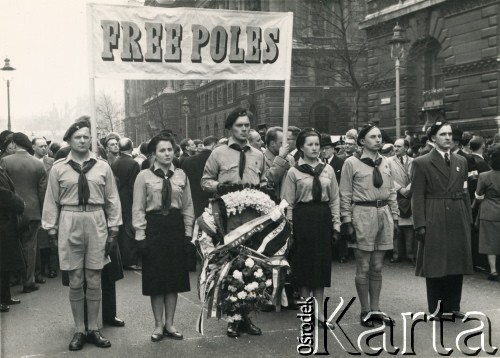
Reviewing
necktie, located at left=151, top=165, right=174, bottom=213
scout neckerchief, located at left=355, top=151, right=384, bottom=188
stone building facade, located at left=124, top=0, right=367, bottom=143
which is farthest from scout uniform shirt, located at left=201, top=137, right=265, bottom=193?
stone building facade, located at left=124, top=0, right=367, bottom=143

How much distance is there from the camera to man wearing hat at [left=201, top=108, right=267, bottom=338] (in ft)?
23.0

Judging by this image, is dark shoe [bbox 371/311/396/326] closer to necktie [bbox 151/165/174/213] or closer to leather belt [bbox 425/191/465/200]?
leather belt [bbox 425/191/465/200]

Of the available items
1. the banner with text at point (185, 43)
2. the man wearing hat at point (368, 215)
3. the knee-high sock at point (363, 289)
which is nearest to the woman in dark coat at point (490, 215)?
the man wearing hat at point (368, 215)

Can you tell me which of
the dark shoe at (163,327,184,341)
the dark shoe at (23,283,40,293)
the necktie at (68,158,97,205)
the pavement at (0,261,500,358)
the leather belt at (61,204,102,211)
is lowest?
the dark shoe at (23,283,40,293)

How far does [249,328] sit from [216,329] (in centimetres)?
46

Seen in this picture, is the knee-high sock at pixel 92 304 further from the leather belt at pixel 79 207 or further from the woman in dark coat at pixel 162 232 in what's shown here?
the leather belt at pixel 79 207

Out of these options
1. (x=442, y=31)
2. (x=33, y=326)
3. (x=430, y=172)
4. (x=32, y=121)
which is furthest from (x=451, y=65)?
(x=32, y=121)

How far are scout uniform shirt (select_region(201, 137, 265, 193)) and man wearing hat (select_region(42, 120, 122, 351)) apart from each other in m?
1.06

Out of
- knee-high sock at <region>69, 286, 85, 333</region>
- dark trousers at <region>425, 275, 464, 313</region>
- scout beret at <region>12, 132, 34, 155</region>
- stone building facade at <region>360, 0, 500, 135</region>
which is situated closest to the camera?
knee-high sock at <region>69, 286, 85, 333</region>

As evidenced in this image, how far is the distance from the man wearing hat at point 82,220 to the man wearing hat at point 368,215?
255 centimetres

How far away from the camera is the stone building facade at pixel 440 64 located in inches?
980

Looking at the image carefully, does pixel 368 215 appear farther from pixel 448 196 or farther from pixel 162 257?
pixel 162 257

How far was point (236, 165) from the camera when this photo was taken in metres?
7.06

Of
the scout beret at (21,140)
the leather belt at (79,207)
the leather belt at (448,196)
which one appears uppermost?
the scout beret at (21,140)
